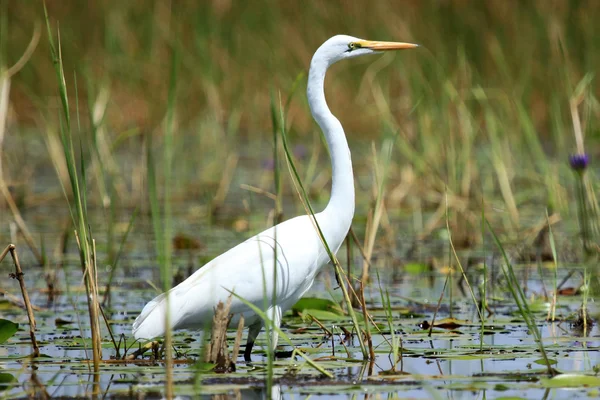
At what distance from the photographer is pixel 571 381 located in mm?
3164

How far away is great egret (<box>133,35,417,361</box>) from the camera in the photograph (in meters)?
4.05

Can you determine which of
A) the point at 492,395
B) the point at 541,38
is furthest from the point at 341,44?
the point at 541,38

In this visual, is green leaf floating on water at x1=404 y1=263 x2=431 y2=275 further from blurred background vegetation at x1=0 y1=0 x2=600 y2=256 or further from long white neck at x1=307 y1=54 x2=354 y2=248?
blurred background vegetation at x1=0 y1=0 x2=600 y2=256

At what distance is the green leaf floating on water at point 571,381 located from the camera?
10.3 feet

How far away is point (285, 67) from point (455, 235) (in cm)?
505

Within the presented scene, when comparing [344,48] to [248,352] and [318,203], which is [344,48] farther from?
[318,203]

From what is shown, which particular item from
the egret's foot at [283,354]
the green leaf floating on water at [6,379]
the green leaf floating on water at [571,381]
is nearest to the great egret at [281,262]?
the egret's foot at [283,354]

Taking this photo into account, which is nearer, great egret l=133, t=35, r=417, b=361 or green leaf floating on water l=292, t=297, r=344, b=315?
great egret l=133, t=35, r=417, b=361

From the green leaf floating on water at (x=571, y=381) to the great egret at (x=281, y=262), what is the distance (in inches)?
48.2

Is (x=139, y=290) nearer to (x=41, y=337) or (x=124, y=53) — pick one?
(x=41, y=337)

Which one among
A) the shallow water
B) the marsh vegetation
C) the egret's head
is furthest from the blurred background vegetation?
the egret's head

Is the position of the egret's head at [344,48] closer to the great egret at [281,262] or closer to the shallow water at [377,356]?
the great egret at [281,262]

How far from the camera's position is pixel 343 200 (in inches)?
166

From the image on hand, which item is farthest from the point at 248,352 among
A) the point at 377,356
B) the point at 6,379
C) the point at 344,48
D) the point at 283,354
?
the point at 344,48
